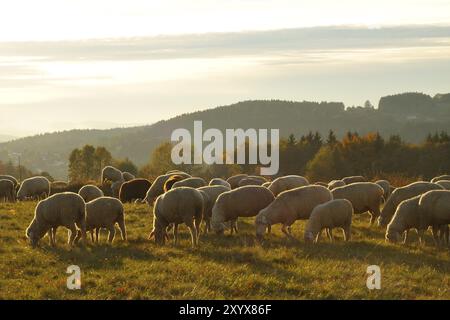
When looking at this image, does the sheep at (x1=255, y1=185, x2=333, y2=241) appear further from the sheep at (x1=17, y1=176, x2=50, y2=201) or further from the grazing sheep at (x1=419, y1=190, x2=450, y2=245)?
the sheep at (x1=17, y1=176, x2=50, y2=201)

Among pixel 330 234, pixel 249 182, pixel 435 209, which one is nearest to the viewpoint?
pixel 435 209

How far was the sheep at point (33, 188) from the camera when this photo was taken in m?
40.0

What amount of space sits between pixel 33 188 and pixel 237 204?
73.6 feet

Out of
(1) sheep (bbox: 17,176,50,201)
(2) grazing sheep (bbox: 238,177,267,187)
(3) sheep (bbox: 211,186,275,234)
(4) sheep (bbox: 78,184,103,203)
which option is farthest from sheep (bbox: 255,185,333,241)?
(1) sheep (bbox: 17,176,50,201)

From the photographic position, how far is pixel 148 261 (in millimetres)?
17016

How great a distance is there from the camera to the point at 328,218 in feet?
66.2

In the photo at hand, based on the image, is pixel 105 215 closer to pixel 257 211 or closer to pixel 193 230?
pixel 193 230

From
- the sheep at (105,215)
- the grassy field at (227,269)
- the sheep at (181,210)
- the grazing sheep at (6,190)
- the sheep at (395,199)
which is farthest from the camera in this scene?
the grazing sheep at (6,190)

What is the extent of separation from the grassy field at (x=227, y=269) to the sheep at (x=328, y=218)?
1.61 feet

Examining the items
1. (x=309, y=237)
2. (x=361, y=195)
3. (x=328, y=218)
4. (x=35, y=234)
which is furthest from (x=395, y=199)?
(x=35, y=234)

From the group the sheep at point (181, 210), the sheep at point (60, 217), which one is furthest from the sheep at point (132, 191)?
the sheep at point (181, 210)

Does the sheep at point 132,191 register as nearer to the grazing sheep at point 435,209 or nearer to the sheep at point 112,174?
the sheep at point 112,174

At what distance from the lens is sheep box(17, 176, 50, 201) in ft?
131
